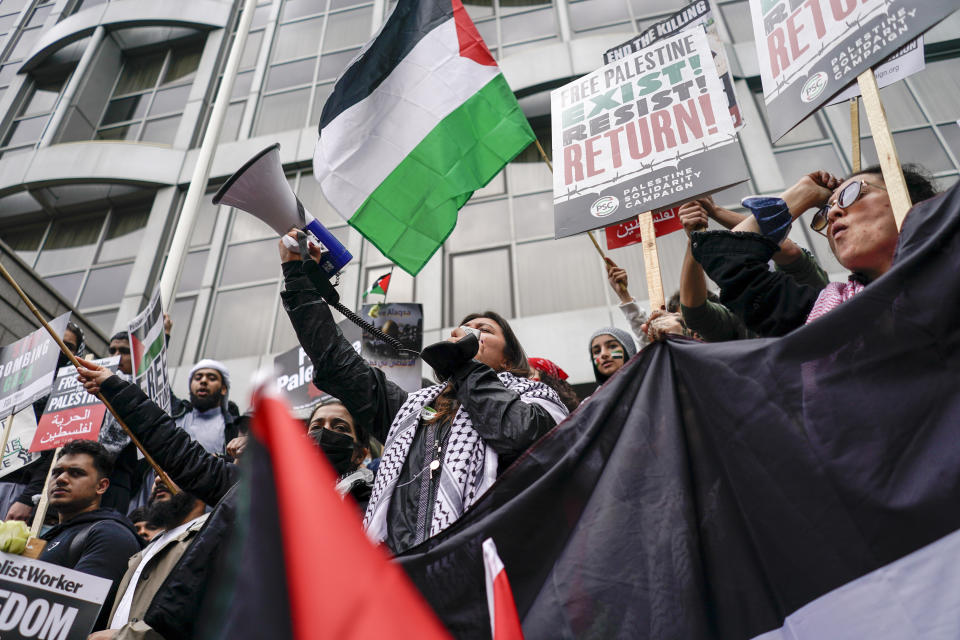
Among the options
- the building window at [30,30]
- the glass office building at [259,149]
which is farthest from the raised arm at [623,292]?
the building window at [30,30]

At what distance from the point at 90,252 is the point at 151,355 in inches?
379

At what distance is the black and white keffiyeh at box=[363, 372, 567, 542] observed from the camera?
7.07ft

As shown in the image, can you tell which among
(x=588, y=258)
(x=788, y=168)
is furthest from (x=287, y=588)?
(x=788, y=168)

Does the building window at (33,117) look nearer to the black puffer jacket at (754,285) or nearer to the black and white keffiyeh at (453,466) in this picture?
the black and white keffiyeh at (453,466)

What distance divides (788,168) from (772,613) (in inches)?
377

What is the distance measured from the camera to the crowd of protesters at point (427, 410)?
7.13ft

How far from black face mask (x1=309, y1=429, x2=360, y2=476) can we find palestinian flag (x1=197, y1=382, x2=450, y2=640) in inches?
78.3

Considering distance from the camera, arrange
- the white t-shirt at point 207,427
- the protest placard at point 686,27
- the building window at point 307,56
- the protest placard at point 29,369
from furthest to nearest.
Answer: the building window at point 307,56 < the protest placard at point 29,369 < the white t-shirt at point 207,427 < the protest placard at point 686,27

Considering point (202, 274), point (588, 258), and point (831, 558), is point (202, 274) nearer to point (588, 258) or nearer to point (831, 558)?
point (588, 258)

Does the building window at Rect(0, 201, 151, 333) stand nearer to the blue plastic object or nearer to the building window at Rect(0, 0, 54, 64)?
the building window at Rect(0, 0, 54, 64)

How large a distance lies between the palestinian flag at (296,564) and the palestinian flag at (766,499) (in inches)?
30.3

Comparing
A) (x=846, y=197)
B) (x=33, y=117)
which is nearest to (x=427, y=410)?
(x=846, y=197)

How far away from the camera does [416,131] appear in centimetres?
388

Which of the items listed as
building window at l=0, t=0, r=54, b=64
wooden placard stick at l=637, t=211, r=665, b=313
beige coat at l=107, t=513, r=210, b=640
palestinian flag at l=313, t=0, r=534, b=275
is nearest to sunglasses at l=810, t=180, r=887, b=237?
wooden placard stick at l=637, t=211, r=665, b=313
